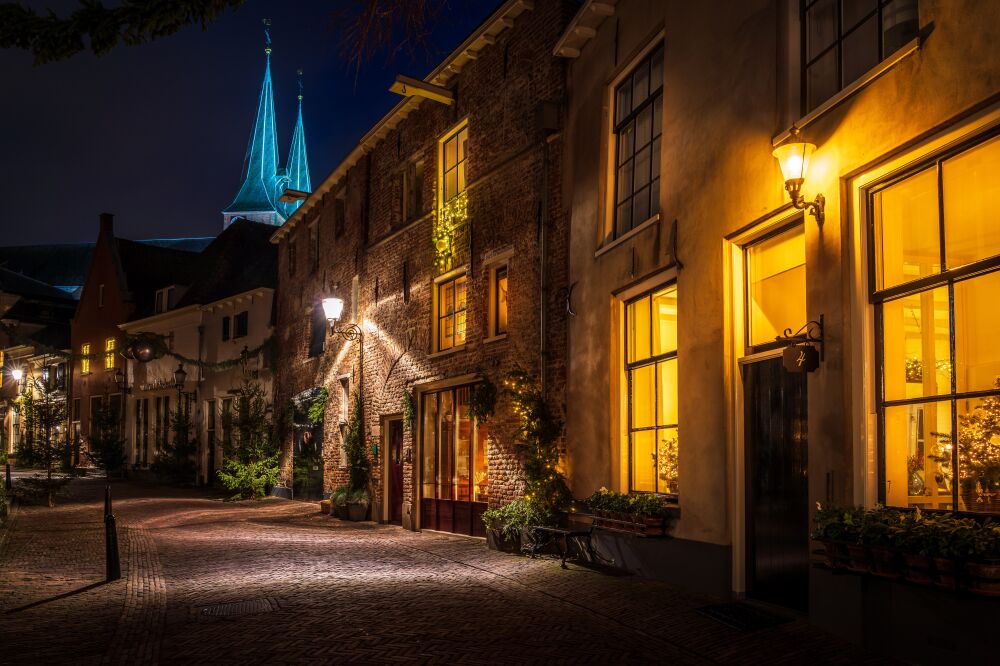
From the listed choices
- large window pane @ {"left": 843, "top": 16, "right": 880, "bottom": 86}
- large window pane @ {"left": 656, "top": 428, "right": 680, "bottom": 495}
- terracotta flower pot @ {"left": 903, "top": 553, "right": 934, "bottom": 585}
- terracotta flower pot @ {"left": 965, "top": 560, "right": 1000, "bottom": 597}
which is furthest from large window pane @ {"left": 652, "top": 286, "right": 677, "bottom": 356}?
terracotta flower pot @ {"left": 965, "top": 560, "right": 1000, "bottom": 597}

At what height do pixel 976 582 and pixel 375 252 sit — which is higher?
pixel 375 252

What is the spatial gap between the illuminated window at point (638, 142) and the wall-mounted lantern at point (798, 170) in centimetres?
297

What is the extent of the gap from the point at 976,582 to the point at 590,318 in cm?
654

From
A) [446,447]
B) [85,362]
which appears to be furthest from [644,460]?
[85,362]

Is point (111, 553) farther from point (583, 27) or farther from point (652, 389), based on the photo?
point (583, 27)

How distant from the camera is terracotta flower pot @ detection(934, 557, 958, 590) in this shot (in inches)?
193

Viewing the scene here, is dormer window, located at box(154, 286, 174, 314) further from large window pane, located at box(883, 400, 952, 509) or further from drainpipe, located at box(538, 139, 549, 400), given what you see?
large window pane, located at box(883, 400, 952, 509)

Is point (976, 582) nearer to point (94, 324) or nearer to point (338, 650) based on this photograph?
point (338, 650)

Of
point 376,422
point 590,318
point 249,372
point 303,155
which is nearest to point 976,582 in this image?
point 590,318

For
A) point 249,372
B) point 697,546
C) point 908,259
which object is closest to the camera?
point 908,259

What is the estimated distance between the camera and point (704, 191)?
27.9 feet

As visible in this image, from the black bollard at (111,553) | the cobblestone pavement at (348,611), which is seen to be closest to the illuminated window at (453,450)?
the cobblestone pavement at (348,611)

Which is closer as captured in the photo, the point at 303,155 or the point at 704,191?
the point at 704,191

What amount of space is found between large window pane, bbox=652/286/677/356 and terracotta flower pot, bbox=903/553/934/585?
4250 mm
